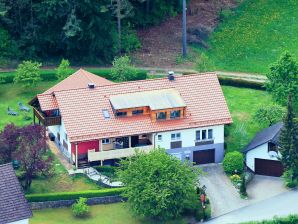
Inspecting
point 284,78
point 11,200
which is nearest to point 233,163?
point 284,78

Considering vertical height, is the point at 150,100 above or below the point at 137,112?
above

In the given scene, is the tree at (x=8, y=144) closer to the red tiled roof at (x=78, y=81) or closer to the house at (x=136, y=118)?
the house at (x=136, y=118)

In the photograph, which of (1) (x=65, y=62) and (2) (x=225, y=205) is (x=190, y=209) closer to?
(2) (x=225, y=205)

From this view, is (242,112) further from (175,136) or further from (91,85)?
(91,85)

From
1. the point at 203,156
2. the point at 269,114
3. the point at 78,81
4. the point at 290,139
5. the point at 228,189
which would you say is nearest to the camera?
the point at 290,139

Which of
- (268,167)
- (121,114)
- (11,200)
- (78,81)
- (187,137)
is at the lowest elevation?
(268,167)

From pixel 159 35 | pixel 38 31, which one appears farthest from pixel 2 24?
pixel 159 35

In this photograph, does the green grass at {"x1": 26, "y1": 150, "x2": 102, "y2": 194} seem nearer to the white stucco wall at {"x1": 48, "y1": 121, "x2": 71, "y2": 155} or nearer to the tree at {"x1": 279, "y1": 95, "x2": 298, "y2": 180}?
the white stucco wall at {"x1": 48, "y1": 121, "x2": 71, "y2": 155}
